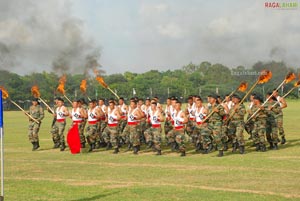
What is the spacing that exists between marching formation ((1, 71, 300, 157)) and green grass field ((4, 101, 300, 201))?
0.53m

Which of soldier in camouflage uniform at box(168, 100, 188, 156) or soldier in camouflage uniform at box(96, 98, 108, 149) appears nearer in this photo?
soldier in camouflage uniform at box(168, 100, 188, 156)

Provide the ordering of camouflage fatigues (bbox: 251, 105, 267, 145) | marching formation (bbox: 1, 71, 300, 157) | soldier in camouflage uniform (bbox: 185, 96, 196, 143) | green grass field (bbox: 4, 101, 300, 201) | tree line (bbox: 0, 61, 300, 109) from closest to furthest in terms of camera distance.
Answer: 1. green grass field (bbox: 4, 101, 300, 201)
2. marching formation (bbox: 1, 71, 300, 157)
3. camouflage fatigues (bbox: 251, 105, 267, 145)
4. soldier in camouflage uniform (bbox: 185, 96, 196, 143)
5. tree line (bbox: 0, 61, 300, 109)

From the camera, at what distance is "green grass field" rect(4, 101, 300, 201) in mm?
10555

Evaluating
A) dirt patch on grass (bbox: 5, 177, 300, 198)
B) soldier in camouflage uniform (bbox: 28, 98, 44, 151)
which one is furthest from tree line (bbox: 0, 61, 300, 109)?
dirt patch on grass (bbox: 5, 177, 300, 198)

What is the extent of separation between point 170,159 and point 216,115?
7.75 ft

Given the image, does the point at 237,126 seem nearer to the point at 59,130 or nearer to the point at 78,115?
the point at 78,115

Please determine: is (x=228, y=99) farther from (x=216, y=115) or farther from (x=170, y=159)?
(x=170, y=159)

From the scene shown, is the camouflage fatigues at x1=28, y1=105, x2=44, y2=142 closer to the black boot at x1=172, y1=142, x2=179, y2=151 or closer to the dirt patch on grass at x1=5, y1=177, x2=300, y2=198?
the black boot at x1=172, y1=142, x2=179, y2=151

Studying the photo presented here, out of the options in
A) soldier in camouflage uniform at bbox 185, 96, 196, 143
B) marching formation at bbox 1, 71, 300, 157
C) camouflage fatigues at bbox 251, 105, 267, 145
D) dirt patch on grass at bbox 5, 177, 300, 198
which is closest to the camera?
dirt patch on grass at bbox 5, 177, 300, 198

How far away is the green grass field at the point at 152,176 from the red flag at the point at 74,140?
360 mm

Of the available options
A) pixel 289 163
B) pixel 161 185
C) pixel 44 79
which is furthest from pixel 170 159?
pixel 44 79

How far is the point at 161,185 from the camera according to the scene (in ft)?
38.0

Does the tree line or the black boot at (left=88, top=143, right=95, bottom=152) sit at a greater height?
the tree line

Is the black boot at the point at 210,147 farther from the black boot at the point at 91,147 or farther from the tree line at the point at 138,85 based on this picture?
the tree line at the point at 138,85
